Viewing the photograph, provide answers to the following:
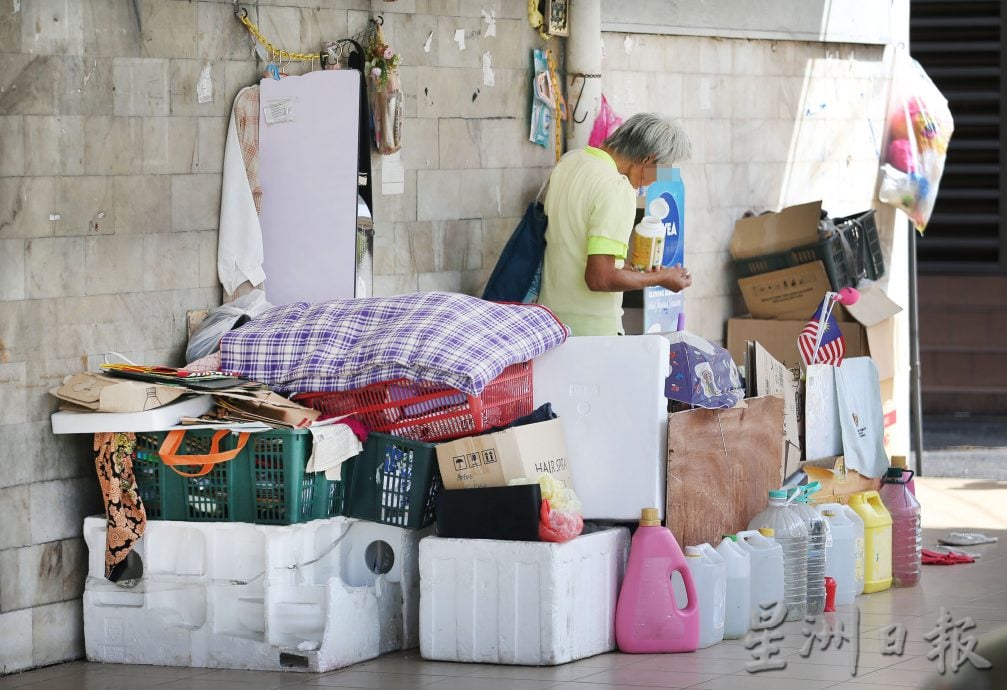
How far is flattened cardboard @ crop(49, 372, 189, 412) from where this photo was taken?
→ 7.02 metres

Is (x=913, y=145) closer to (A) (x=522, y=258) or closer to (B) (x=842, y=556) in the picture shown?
(A) (x=522, y=258)

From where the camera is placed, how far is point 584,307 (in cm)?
831

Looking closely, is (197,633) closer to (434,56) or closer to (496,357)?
(496,357)

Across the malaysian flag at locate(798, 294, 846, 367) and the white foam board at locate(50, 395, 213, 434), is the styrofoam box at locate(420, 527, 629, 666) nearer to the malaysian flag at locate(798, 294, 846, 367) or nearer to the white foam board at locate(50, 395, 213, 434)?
the white foam board at locate(50, 395, 213, 434)

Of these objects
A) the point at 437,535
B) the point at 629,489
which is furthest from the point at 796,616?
the point at 437,535

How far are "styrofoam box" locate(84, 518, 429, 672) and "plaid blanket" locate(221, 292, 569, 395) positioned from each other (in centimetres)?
64

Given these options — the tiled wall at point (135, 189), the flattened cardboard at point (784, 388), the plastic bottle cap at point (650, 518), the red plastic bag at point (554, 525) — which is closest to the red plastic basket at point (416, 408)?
the red plastic bag at point (554, 525)

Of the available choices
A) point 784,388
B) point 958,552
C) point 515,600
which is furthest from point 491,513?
point 958,552

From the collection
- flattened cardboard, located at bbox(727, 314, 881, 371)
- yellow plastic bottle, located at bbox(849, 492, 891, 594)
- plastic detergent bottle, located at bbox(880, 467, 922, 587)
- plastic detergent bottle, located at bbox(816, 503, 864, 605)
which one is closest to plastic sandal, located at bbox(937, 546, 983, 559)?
plastic detergent bottle, located at bbox(880, 467, 922, 587)

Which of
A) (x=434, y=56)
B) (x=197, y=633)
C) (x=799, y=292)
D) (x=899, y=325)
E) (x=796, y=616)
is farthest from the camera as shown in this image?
(x=899, y=325)

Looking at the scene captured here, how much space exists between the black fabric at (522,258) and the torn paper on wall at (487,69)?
36.0 inches

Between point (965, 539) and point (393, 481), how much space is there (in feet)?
12.7

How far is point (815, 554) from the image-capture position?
7906 millimetres

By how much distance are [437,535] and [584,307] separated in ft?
5.33
